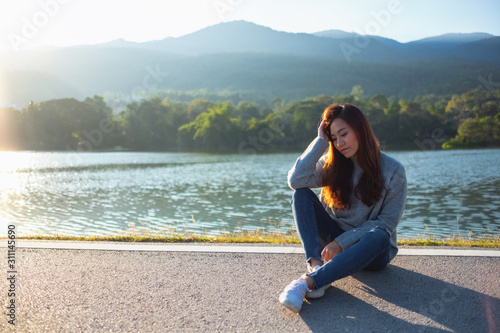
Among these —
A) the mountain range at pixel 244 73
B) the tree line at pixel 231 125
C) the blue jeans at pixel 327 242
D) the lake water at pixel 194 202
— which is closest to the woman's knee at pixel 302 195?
the blue jeans at pixel 327 242

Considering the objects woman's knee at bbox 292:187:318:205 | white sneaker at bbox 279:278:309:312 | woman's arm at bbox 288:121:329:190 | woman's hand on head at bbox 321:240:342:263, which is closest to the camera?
white sneaker at bbox 279:278:309:312

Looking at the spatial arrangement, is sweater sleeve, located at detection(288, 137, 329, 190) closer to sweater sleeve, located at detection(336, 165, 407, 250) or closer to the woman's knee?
the woman's knee

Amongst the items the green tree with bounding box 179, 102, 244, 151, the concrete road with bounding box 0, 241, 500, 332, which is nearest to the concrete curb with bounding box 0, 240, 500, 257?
the concrete road with bounding box 0, 241, 500, 332

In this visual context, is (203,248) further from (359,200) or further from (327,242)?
(359,200)

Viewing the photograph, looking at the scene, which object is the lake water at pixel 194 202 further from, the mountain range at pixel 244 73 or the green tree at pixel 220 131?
the mountain range at pixel 244 73

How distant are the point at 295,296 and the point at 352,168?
1148 mm

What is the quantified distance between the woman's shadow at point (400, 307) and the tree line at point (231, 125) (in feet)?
199

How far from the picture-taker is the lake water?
490 inches

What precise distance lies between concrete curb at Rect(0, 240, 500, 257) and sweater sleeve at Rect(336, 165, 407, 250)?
969 millimetres

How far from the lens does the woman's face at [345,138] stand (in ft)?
10.2

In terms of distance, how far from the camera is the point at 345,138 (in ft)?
10.3

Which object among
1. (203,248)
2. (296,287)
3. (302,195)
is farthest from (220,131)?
(296,287)

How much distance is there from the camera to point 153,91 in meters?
134

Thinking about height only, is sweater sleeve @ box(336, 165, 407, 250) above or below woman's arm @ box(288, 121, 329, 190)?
below
